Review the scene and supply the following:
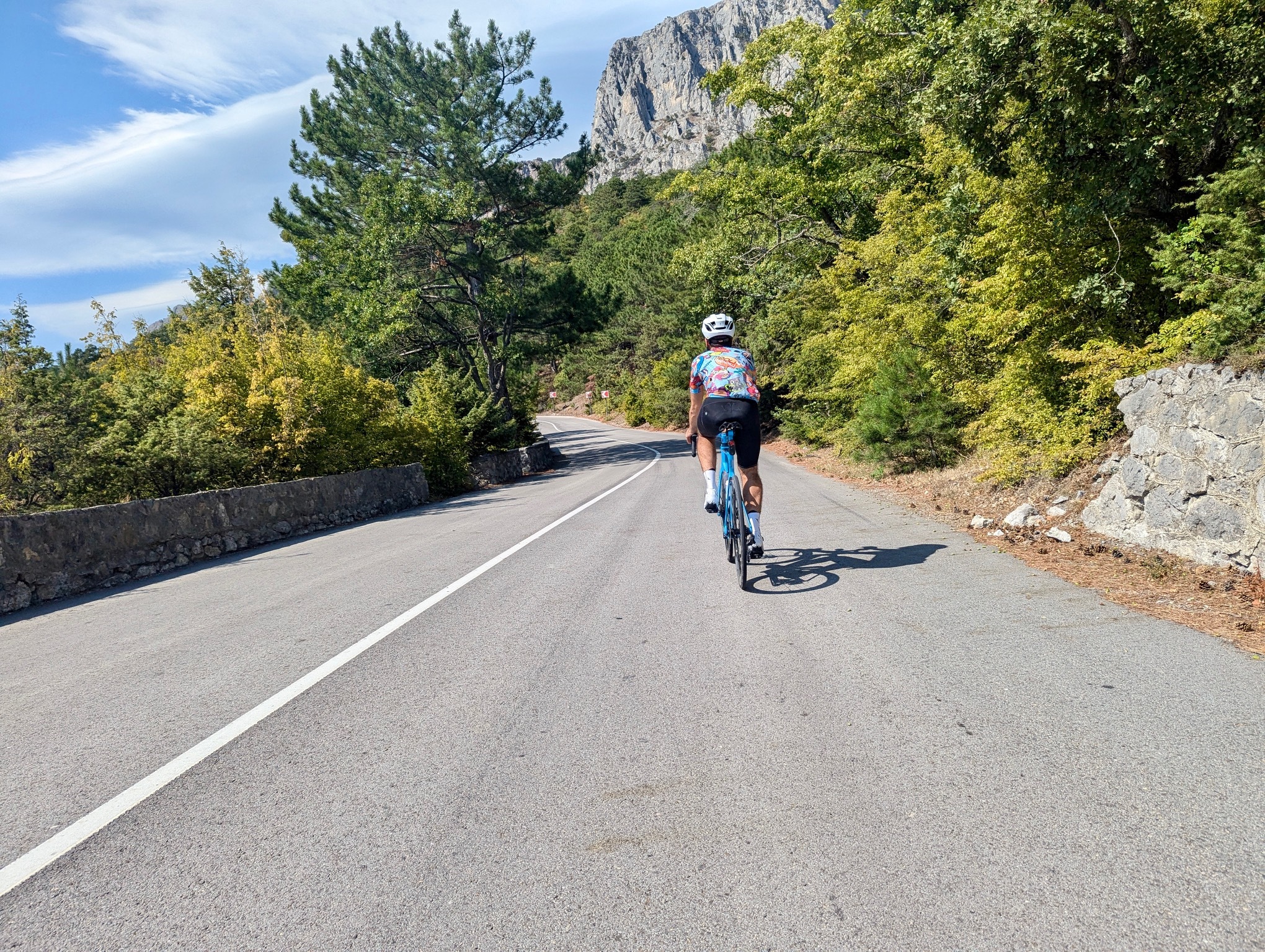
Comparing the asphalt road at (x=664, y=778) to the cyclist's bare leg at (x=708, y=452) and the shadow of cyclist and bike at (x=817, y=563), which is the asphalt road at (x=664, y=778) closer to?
the shadow of cyclist and bike at (x=817, y=563)

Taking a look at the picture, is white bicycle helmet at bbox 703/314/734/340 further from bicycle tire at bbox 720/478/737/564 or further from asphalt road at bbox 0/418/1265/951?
asphalt road at bbox 0/418/1265/951

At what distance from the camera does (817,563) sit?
282 inches

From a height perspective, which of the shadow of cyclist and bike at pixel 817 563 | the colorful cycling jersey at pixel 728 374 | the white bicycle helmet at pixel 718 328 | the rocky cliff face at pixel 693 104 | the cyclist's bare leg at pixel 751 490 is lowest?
the shadow of cyclist and bike at pixel 817 563

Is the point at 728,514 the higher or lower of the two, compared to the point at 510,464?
higher

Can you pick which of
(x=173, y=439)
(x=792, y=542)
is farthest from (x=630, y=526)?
(x=173, y=439)

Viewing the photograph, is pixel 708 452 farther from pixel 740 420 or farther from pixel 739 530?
pixel 739 530

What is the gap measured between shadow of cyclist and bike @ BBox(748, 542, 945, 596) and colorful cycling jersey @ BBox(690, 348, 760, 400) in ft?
5.34

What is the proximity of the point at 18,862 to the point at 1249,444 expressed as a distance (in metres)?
7.52

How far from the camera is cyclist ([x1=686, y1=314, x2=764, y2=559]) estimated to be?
625cm

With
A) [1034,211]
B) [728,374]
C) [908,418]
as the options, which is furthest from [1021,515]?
[908,418]

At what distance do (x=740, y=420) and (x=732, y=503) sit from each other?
74cm

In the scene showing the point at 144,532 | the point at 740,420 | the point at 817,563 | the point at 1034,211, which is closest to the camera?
the point at 740,420

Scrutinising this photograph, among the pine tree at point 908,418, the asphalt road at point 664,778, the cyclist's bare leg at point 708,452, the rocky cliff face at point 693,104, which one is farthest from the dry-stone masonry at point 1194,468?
the rocky cliff face at point 693,104

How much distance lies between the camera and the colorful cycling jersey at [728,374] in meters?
6.27
